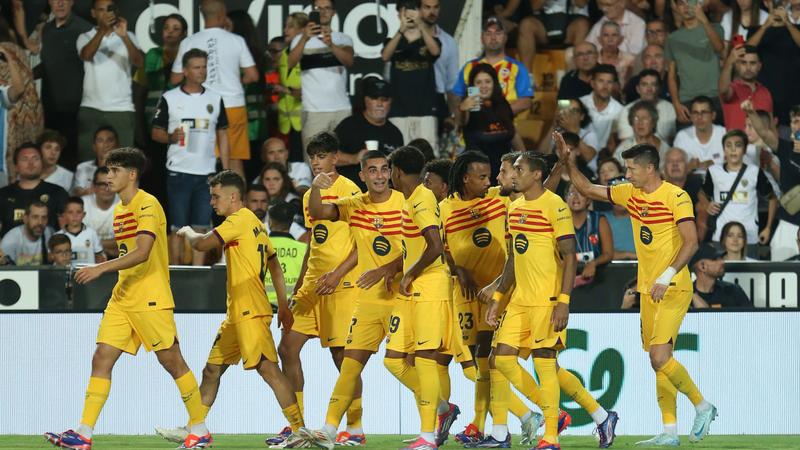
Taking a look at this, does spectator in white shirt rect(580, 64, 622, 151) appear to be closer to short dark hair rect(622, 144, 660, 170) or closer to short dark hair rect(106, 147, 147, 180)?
short dark hair rect(622, 144, 660, 170)

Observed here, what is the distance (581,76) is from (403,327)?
730 cm

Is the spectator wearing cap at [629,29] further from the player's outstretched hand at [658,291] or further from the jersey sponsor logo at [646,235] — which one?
the player's outstretched hand at [658,291]

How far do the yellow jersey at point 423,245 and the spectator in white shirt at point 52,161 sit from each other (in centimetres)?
685

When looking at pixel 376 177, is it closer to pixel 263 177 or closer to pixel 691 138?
pixel 263 177

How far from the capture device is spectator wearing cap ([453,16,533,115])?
687 inches

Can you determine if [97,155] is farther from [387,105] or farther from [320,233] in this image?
[320,233]

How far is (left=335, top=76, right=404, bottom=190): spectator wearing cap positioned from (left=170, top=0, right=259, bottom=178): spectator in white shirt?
52.1 inches

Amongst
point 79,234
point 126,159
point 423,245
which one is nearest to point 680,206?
point 423,245

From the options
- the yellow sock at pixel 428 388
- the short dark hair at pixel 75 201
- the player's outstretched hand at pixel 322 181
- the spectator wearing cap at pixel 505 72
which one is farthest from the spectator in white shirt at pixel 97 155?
the yellow sock at pixel 428 388

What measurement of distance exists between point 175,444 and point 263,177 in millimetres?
4887

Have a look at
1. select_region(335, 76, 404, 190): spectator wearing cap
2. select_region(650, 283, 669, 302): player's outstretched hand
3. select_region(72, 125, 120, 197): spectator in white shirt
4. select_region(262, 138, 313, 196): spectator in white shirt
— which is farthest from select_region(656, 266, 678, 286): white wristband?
select_region(72, 125, 120, 197): spectator in white shirt

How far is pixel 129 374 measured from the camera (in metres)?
14.0

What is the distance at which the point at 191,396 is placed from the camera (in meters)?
11.6

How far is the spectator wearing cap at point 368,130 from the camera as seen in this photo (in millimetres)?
16734
